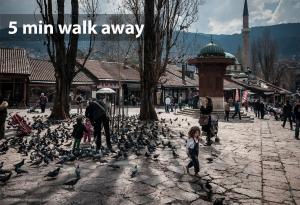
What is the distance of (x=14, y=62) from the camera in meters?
29.6

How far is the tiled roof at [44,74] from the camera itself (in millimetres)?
30288

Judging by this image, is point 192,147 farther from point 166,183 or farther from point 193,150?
point 166,183

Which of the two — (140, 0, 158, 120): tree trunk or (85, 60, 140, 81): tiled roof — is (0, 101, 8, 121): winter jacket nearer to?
(140, 0, 158, 120): tree trunk

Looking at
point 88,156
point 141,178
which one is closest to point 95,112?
point 88,156

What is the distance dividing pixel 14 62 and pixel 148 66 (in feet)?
62.3

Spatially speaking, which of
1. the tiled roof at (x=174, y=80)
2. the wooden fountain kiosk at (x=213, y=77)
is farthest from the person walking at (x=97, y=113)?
the tiled roof at (x=174, y=80)

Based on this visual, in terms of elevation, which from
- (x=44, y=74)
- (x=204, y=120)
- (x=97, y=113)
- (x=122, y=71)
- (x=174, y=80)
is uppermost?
(x=122, y=71)

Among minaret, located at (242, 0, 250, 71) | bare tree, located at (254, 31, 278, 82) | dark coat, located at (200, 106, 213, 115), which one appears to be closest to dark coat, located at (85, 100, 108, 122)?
dark coat, located at (200, 106, 213, 115)

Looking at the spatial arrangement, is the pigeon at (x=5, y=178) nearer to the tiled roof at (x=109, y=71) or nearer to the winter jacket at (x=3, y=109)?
the winter jacket at (x=3, y=109)

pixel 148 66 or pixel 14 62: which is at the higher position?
pixel 14 62

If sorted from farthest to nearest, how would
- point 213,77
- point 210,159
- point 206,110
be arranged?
1. point 213,77
2. point 206,110
3. point 210,159

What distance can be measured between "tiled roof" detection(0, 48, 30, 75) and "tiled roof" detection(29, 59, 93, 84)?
130 cm

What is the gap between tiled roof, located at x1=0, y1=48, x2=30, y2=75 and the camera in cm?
2779

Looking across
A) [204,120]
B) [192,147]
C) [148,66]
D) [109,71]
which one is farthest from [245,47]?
[192,147]
